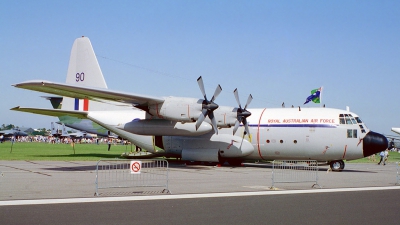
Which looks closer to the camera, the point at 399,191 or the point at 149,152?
the point at 399,191

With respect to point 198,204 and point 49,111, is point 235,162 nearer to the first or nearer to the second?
point 49,111

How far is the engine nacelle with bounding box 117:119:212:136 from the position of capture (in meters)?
24.6

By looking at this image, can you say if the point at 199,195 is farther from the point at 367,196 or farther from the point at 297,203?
the point at 367,196

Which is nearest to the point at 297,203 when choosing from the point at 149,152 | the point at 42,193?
the point at 42,193

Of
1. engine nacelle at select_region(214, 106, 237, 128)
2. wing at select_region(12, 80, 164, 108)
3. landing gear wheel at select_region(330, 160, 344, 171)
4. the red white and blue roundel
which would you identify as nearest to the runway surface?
wing at select_region(12, 80, 164, 108)

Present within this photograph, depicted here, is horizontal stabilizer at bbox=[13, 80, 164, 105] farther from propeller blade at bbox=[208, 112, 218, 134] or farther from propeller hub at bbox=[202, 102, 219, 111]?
propeller blade at bbox=[208, 112, 218, 134]

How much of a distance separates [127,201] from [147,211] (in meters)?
1.97

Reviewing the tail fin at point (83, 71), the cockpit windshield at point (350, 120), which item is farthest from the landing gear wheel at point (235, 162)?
the tail fin at point (83, 71)

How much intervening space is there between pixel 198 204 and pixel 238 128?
1585 cm

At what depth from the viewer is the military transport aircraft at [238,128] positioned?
75.8ft

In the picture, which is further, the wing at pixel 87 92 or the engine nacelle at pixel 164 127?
the engine nacelle at pixel 164 127

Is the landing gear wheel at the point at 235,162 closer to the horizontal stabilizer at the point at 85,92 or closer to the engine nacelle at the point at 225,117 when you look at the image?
the engine nacelle at the point at 225,117

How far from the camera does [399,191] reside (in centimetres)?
1572

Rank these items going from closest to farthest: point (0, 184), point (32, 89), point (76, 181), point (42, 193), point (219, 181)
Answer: point (42, 193) → point (0, 184) → point (76, 181) → point (219, 181) → point (32, 89)
